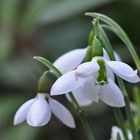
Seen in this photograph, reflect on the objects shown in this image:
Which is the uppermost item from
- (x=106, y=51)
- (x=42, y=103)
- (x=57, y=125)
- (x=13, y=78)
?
(x=106, y=51)

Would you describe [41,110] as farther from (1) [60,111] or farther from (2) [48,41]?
(2) [48,41]

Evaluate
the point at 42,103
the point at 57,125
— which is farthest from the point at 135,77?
the point at 57,125

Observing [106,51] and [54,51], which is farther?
[54,51]

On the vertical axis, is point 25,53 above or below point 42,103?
below

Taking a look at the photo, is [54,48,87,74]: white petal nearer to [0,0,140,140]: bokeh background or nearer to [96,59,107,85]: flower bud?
[96,59,107,85]: flower bud

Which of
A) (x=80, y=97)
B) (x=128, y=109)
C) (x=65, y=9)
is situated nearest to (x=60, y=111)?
(x=80, y=97)

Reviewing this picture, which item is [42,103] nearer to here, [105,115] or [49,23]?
[105,115]

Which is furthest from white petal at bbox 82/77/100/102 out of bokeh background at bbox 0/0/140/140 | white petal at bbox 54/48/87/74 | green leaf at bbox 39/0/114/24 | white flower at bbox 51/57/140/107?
green leaf at bbox 39/0/114/24
